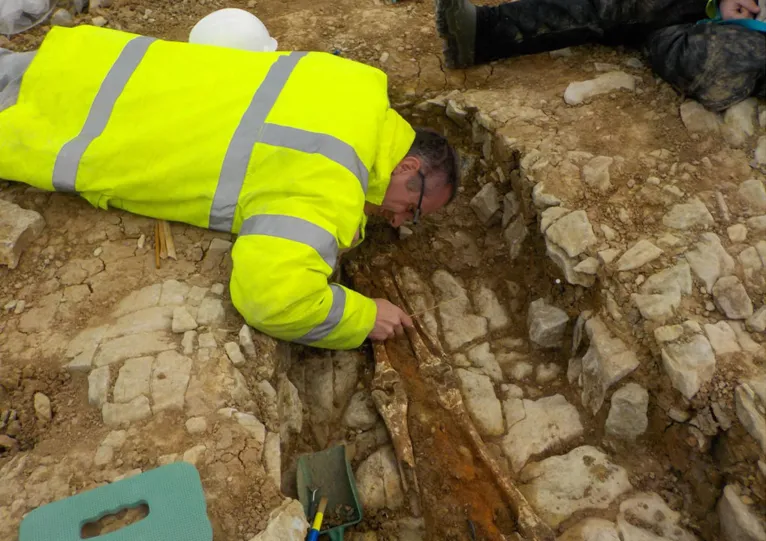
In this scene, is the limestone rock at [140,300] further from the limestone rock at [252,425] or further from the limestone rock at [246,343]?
the limestone rock at [252,425]

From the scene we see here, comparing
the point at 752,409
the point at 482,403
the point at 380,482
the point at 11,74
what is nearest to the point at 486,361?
the point at 482,403

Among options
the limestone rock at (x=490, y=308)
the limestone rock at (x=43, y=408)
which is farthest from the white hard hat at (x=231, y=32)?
the limestone rock at (x=43, y=408)

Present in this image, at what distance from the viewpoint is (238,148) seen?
258 centimetres

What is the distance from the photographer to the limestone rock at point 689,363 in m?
2.35

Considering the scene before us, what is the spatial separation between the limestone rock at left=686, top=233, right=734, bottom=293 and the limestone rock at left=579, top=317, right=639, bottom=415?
42 centimetres

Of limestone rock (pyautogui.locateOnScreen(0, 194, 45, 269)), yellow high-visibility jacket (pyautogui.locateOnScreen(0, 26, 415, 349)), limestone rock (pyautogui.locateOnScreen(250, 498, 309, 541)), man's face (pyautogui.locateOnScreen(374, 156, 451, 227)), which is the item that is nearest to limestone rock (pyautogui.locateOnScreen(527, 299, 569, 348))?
man's face (pyautogui.locateOnScreen(374, 156, 451, 227))

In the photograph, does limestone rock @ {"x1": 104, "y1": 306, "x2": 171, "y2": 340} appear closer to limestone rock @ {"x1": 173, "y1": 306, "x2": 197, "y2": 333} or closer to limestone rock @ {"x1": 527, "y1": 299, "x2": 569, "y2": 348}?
limestone rock @ {"x1": 173, "y1": 306, "x2": 197, "y2": 333}

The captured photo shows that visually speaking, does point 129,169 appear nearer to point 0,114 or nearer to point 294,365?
point 0,114

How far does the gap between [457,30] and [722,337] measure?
208 centimetres

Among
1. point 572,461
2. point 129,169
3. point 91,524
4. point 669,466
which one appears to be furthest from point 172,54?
point 669,466

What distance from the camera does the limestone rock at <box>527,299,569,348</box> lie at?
2.88 metres

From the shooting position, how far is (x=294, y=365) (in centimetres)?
293

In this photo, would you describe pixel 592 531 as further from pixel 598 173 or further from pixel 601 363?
pixel 598 173

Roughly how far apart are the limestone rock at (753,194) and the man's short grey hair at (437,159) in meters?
1.23
